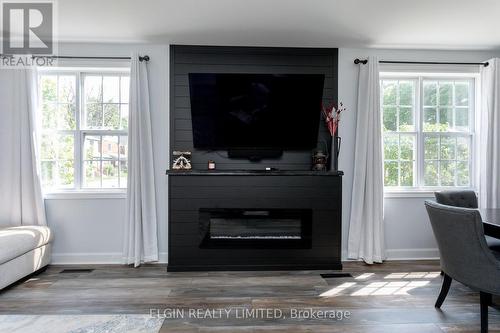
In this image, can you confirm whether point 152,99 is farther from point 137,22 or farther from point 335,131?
point 335,131

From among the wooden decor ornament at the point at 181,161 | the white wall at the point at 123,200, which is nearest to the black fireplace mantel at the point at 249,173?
the wooden decor ornament at the point at 181,161

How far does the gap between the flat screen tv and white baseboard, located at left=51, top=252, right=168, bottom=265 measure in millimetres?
1575

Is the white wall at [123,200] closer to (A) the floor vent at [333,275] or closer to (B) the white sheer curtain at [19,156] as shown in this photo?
(B) the white sheer curtain at [19,156]

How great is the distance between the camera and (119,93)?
3.72 meters

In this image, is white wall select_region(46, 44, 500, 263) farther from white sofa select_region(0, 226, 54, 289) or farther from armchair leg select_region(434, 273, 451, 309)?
armchair leg select_region(434, 273, 451, 309)

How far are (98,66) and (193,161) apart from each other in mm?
1565

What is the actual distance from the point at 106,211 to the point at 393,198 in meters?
3.50

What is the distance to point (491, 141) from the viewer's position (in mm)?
3627

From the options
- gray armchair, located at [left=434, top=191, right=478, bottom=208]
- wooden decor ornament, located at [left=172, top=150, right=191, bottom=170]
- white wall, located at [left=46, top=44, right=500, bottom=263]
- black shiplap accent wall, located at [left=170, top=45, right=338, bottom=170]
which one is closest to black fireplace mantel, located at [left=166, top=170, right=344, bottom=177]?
wooden decor ornament, located at [left=172, top=150, right=191, bottom=170]

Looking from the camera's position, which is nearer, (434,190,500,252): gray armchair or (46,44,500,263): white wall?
(434,190,500,252): gray armchair

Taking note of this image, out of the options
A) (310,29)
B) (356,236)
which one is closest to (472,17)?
(310,29)

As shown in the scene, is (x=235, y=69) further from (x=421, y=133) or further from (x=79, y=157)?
(x=421, y=133)

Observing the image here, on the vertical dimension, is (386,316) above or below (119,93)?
below

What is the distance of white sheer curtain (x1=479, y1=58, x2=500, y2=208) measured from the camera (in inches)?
142
